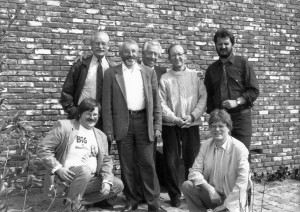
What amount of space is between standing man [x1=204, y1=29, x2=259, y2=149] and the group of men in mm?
12

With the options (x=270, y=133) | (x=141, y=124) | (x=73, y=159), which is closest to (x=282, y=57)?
(x=270, y=133)

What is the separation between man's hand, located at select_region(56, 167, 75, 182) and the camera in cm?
406

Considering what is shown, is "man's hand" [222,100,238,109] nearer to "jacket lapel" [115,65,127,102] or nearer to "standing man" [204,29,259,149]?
"standing man" [204,29,259,149]

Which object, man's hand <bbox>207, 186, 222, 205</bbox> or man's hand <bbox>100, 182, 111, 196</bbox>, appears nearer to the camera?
man's hand <bbox>207, 186, 222, 205</bbox>

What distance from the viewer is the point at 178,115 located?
502cm

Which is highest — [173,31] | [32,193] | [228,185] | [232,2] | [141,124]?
[232,2]

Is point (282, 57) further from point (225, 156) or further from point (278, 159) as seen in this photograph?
point (225, 156)

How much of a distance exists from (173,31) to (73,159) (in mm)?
2882

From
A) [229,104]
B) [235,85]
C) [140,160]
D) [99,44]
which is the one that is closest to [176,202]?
[140,160]

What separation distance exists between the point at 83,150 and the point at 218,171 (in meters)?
1.45

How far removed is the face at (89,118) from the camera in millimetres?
4324

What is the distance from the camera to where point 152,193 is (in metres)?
4.67

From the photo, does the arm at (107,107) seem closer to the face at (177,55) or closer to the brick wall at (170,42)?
the face at (177,55)

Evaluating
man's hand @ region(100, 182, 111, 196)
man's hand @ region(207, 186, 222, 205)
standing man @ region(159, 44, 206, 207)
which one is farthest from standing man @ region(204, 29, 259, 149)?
man's hand @ region(100, 182, 111, 196)
